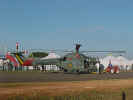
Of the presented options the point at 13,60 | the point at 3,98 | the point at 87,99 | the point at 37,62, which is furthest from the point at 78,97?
the point at 13,60

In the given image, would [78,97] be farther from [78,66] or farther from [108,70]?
[108,70]

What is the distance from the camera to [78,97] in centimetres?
1468

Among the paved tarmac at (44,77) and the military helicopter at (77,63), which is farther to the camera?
the military helicopter at (77,63)

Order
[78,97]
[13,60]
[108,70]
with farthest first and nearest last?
[13,60]
[108,70]
[78,97]

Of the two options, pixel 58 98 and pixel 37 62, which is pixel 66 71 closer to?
pixel 37 62

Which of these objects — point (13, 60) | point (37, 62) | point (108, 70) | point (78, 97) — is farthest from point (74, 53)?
point (78, 97)

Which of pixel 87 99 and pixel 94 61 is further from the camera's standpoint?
pixel 94 61

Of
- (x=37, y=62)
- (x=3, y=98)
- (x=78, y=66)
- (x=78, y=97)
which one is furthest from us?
(x=37, y=62)

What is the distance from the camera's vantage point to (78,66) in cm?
4447

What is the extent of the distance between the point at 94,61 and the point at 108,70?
1101cm

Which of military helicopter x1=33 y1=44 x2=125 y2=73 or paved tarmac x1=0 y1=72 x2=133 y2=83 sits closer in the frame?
paved tarmac x1=0 y1=72 x2=133 y2=83

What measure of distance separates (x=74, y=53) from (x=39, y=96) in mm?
31117

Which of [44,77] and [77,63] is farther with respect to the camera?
[77,63]

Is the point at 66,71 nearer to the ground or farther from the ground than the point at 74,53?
nearer to the ground
